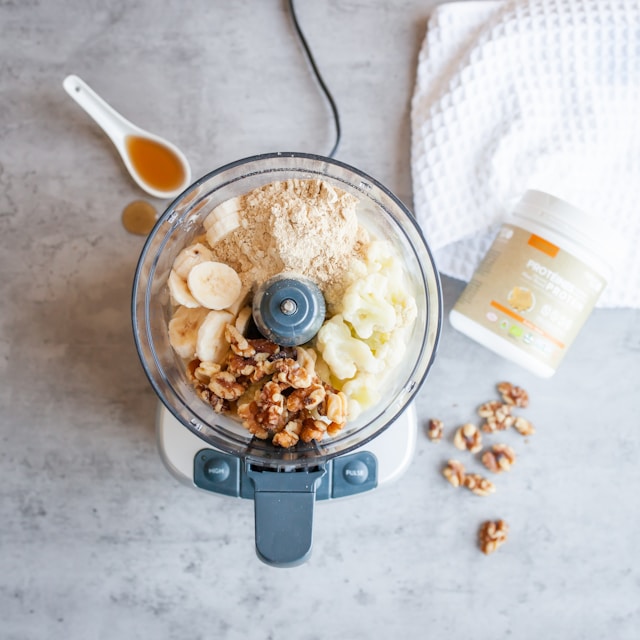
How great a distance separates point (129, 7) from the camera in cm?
87

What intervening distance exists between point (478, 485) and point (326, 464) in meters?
0.26

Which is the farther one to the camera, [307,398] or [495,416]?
[495,416]

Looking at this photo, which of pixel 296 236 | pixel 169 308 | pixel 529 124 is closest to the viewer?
pixel 296 236

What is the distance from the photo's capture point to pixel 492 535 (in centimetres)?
85

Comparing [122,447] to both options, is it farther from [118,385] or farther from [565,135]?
[565,135]

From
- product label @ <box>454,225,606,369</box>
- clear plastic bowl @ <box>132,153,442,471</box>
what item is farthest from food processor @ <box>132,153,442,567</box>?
product label @ <box>454,225,606,369</box>

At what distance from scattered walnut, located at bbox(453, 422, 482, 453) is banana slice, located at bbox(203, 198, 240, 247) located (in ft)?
1.50

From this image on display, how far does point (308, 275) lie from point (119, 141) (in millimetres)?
418

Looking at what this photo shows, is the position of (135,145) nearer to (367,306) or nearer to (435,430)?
(367,306)

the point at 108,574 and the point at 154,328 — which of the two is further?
the point at 108,574

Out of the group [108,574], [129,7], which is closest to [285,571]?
[108,574]

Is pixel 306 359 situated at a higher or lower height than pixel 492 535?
higher

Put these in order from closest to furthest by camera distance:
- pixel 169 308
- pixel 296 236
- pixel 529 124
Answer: pixel 296 236, pixel 169 308, pixel 529 124

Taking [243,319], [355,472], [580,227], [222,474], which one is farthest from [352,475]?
[580,227]
